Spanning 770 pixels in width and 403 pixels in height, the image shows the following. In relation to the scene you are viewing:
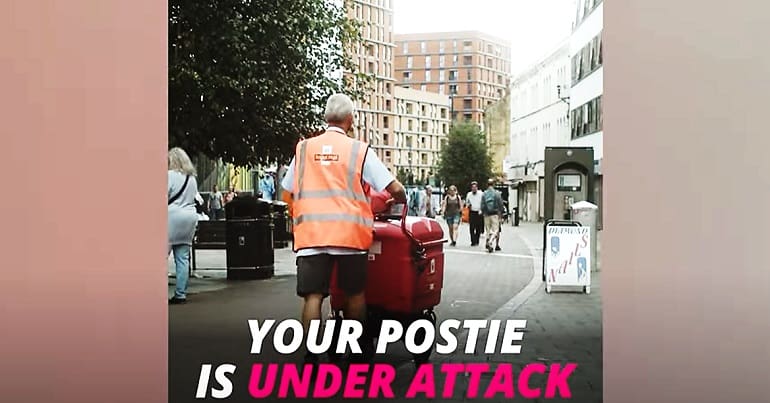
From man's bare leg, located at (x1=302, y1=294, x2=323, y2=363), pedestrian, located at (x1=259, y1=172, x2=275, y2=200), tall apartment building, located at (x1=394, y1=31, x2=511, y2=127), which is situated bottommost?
man's bare leg, located at (x1=302, y1=294, x2=323, y2=363)

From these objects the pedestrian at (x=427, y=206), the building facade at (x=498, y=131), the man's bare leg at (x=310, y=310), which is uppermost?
the building facade at (x=498, y=131)

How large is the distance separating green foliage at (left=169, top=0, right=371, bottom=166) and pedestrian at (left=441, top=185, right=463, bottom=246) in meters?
0.56

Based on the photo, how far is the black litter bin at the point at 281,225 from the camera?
355 centimetres

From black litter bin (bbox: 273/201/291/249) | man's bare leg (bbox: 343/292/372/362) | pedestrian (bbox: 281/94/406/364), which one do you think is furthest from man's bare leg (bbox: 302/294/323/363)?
black litter bin (bbox: 273/201/291/249)

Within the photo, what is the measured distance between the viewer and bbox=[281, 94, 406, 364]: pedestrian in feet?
11.5

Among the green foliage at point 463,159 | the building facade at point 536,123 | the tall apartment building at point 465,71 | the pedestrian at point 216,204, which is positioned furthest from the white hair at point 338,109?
the building facade at point 536,123

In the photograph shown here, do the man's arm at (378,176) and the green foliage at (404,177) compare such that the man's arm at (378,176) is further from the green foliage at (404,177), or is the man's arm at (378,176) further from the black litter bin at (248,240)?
the black litter bin at (248,240)

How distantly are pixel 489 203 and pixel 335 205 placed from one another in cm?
60

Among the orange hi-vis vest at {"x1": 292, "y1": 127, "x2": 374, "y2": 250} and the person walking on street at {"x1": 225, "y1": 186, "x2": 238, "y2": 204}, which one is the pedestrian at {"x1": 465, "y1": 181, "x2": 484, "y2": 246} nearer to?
the orange hi-vis vest at {"x1": 292, "y1": 127, "x2": 374, "y2": 250}

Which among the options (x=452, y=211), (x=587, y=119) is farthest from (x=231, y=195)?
(x=587, y=119)

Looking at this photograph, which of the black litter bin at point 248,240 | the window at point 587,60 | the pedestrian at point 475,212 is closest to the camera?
the pedestrian at point 475,212

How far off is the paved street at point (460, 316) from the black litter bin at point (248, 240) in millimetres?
54
